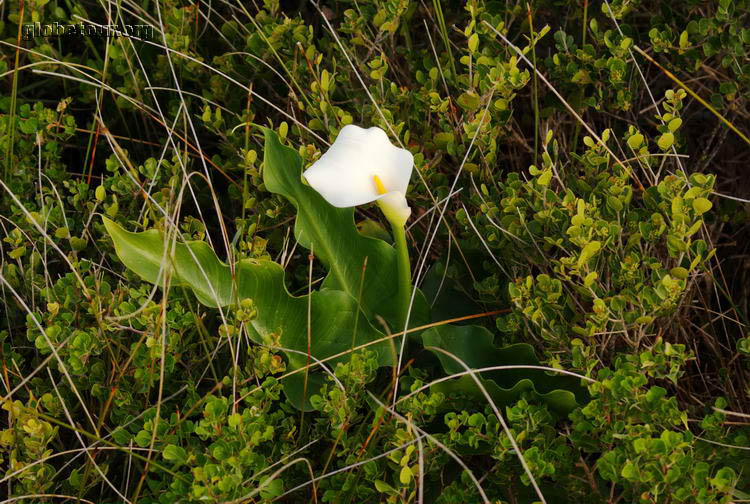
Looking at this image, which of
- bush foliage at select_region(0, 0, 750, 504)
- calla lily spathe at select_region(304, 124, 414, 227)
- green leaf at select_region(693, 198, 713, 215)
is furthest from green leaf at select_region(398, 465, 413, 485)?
green leaf at select_region(693, 198, 713, 215)

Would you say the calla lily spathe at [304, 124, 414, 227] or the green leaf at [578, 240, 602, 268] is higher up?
the calla lily spathe at [304, 124, 414, 227]

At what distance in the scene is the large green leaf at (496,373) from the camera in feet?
3.38

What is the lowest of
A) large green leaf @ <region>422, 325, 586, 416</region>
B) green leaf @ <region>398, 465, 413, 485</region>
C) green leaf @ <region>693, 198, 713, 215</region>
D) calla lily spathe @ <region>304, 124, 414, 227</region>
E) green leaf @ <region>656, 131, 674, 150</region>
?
large green leaf @ <region>422, 325, 586, 416</region>

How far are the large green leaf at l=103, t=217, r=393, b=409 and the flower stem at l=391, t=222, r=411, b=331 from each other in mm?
45

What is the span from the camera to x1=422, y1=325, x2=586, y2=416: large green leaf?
1.03 metres

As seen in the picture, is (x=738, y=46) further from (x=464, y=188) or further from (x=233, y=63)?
(x=233, y=63)

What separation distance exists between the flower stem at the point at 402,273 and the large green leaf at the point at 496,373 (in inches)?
1.7

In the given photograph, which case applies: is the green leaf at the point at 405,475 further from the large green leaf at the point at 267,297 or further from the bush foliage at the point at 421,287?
the large green leaf at the point at 267,297

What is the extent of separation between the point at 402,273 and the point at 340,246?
134 mm

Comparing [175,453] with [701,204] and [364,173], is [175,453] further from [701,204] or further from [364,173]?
[701,204]

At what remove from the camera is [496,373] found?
1.14m

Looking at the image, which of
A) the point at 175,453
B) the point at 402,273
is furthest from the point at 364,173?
the point at 175,453

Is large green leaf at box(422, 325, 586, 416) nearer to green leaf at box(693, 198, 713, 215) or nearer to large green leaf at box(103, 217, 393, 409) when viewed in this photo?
large green leaf at box(103, 217, 393, 409)

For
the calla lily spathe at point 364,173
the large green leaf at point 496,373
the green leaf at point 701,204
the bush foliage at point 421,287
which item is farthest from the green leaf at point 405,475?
the green leaf at point 701,204
